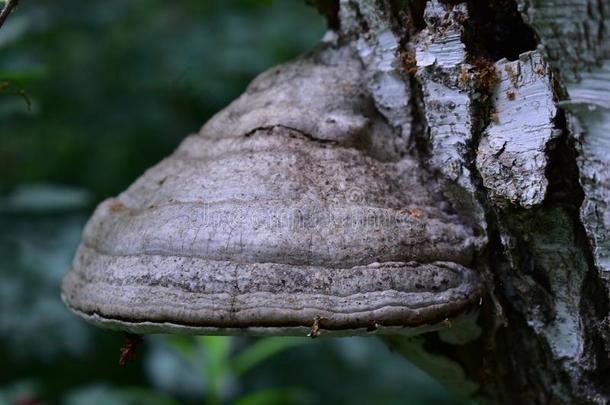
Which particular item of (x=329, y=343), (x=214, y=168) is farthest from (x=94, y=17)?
(x=214, y=168)

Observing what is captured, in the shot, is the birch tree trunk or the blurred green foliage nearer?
the birch tree trunk

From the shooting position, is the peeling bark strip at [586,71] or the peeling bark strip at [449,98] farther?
the peeling bark strip at [449,98]

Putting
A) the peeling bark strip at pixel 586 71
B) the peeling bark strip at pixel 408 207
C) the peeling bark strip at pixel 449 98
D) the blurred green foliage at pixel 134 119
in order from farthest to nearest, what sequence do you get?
the blurred green foliage at pixel 134 119 → the peeling bark strip at pixel 449 98 → the peeling bark strip at pixel 408 207 → the peeling bark strip at pixel 586 71

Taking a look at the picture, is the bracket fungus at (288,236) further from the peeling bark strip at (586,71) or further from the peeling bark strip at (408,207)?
the peeling bark strip at (586,71)

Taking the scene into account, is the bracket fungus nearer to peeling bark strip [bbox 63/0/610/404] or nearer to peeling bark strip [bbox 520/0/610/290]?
peeling bark strip [bbox 63/0/610/404]

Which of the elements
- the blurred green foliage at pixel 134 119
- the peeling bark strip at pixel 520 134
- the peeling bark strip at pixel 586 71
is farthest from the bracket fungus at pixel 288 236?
the blurred green foliage at pixel 134 119

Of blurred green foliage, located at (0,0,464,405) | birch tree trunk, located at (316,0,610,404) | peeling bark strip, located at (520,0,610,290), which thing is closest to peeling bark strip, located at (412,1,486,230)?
birch tree trunk, located at (316,0,610,404)

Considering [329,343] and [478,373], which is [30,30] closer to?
[329,343]
